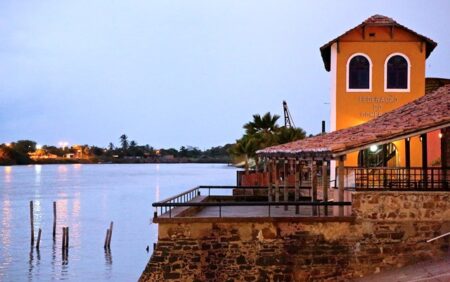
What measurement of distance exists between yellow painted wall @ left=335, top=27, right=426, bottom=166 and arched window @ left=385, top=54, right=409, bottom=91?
18cm

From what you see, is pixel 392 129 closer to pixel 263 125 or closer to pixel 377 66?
pixel 377 66

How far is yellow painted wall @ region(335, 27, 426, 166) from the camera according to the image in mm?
32250

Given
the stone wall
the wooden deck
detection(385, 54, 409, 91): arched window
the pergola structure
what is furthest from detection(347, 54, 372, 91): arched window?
the stone wall

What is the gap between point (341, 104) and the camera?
32.8m

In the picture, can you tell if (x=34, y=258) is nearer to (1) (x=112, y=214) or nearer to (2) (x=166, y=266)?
(2) (x=166, y=266)

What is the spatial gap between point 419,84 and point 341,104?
351 cm

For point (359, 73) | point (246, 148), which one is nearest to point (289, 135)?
point (246, 148)

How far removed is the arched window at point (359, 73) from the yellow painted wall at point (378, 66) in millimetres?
179

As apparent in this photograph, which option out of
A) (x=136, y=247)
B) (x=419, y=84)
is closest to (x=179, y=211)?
(x=419, y=84)

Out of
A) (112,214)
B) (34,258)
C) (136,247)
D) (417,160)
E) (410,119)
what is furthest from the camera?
(112,214)

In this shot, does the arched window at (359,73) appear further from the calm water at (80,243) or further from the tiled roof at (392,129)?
the calm water at (80,243)

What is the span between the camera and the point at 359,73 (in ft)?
107

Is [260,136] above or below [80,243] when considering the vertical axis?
above

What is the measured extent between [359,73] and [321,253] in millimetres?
14508
